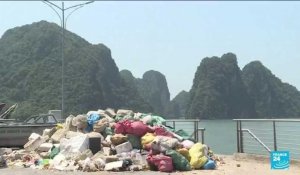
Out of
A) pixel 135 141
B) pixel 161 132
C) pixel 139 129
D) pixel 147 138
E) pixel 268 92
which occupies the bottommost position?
pixel 135 141

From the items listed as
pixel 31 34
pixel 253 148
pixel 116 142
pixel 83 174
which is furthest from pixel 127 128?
pixel 31 34

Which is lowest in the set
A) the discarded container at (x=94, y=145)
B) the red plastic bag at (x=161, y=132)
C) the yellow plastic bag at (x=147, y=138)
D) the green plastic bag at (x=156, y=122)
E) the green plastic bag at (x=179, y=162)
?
the green plastic bag at (x=179, y=162)

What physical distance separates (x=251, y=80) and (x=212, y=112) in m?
15.0

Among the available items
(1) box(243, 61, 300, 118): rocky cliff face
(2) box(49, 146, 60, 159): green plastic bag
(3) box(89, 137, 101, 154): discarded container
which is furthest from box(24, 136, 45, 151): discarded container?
(1) box(243, 61, 300, 118): rocky cliff face

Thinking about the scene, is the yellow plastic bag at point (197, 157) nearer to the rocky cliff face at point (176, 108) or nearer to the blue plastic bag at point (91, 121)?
the blue plastic bag at point (91, 121)

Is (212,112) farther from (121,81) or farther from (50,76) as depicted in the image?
(50,76)

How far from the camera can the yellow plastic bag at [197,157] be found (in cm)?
1414

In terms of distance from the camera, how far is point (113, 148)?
593 inches

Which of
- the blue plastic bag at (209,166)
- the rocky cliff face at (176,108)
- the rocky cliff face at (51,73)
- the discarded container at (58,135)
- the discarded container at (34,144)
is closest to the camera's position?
the blue plastic bag at (209,166)

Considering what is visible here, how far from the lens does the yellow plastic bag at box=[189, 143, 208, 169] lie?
14.1m

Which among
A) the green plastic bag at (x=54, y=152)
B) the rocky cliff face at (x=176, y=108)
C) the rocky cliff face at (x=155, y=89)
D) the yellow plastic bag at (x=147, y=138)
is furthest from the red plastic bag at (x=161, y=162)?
the rocky cliff face at (x=155, y=89)

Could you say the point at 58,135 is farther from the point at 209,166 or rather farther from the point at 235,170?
the point at 235,170

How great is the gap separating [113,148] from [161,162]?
2.16m

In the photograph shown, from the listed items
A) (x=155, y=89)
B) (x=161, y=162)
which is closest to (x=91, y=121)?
(x=161, y=162)
